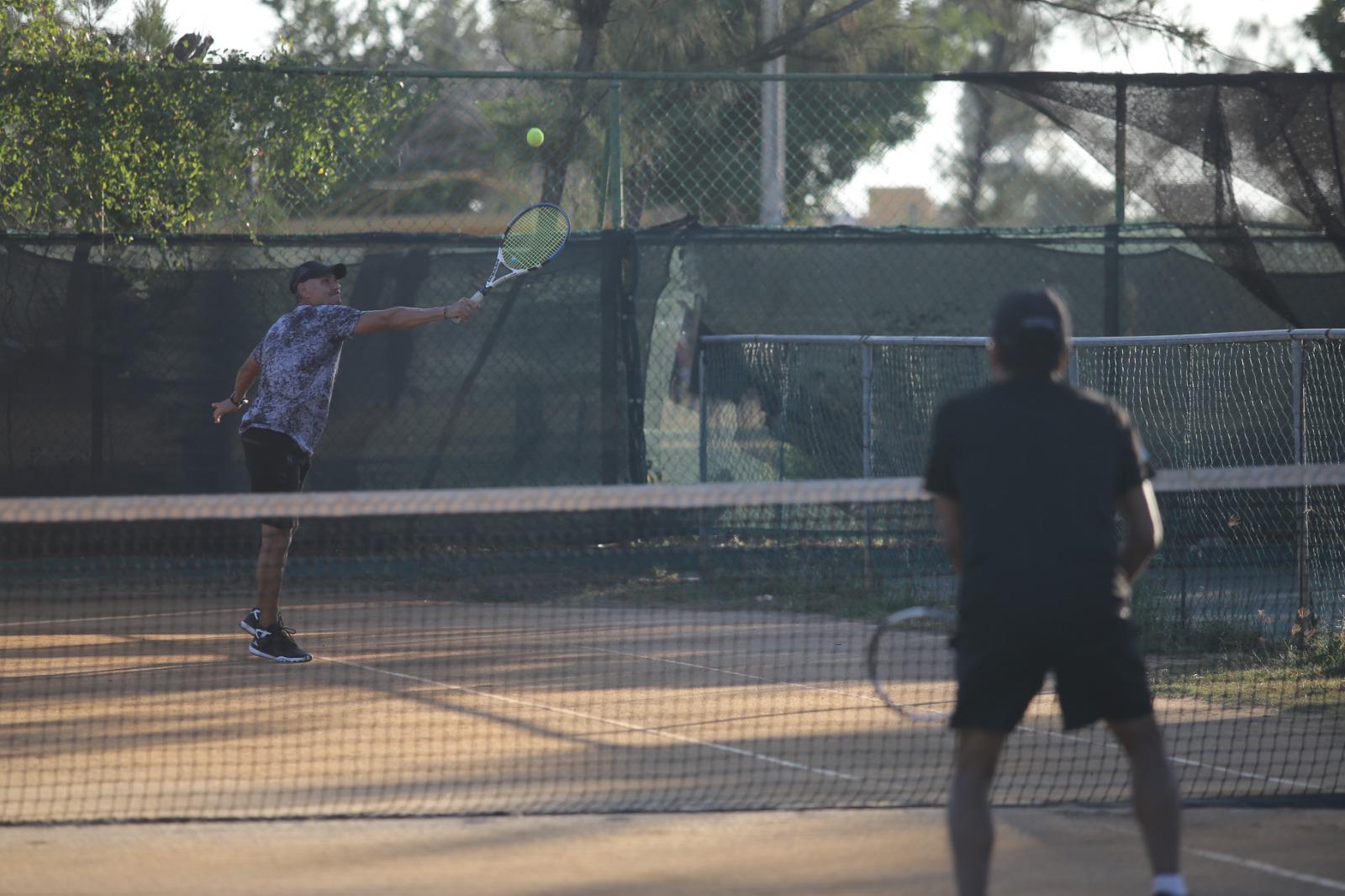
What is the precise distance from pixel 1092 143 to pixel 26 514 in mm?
7136

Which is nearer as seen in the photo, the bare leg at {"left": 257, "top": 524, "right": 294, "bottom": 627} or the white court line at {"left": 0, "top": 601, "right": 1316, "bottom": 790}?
the white court line at {"left": 0, "top": 601, "right": 1316, "bottom": 790}

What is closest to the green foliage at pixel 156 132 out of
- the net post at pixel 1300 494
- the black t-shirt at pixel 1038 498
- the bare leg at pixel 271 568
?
the bare leg at pixel 271 568

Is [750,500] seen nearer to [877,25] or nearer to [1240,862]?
[1240,862]

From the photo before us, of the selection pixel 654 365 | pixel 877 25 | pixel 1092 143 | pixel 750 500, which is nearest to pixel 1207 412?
pixel 1092 143

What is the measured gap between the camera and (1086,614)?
3.38 metres

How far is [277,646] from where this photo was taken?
7309mm

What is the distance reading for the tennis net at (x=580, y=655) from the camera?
498cm

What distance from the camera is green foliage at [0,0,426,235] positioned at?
928 centimetres

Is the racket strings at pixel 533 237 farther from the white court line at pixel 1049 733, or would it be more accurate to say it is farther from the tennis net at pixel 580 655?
the white court line at pixel 1049 733

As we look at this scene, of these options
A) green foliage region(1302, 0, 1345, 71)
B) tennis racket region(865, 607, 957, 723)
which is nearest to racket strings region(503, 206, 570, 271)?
tennis racket region(865, 607, 957, 723)

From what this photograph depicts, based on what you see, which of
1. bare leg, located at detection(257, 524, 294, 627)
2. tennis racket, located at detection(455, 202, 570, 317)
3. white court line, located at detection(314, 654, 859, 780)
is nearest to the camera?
white court line, located at detection(314, 654, 859, 780)

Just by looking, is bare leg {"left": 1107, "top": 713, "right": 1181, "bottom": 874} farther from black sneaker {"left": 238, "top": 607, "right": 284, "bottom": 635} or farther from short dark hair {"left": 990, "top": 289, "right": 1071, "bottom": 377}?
black sneaker {"left": 238, "top": 607, "right": 284, "bottom": 635}

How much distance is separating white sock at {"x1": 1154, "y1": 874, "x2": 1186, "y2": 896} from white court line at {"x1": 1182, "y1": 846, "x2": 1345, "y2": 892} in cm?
84

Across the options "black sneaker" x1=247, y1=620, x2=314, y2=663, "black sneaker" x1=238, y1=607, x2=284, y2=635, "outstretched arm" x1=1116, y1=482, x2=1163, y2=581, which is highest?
"outstretched arm" x1=1116, y1=482, x2=1163, y2=581
